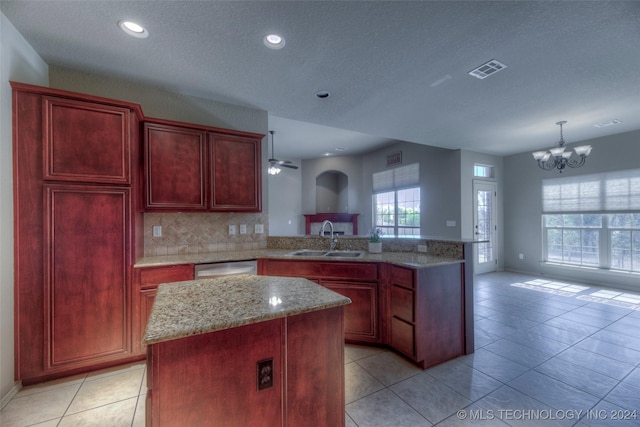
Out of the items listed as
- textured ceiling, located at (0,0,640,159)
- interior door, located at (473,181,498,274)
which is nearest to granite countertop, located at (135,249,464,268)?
textured ceiling, located at (0,0,640,159)

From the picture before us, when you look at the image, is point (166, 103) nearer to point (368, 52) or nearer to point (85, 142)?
point (85, 142)

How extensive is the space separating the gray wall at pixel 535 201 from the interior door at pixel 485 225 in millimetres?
374

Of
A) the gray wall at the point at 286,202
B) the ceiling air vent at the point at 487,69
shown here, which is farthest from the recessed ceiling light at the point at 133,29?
the gray wall at the point at 286,202

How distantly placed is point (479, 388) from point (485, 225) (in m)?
4.75

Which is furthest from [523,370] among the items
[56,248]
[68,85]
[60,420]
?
[68,85]

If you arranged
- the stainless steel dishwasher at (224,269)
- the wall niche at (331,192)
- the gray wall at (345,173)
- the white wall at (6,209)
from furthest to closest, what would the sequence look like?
the wall niche at (331,192) → the gray wall at (345,173) → the stainless steel dishwasher at (224,269) → the white wall at (6,209)

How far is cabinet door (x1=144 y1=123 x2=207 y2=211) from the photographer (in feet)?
8.59

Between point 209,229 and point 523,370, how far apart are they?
333 cm

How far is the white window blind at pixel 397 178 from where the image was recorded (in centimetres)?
628

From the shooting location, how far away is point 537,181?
5648 mm

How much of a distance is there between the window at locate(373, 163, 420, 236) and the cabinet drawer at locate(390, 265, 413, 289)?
402 cm

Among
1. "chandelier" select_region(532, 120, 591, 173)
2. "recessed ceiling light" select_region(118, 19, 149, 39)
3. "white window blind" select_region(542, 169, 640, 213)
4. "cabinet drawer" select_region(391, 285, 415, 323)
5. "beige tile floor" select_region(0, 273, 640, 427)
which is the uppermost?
"recessed ceiling light" select_region(118, 19, 149, 39)

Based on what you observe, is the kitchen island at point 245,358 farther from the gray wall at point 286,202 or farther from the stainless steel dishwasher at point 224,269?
the gray wall at point 286,202

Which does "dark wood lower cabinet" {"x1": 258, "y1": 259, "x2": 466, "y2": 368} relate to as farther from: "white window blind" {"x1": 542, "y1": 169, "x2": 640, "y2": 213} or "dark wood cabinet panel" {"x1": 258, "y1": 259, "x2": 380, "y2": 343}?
"white window blind" {"x1": 542, "y1": 169, "x2": 640, "y2": 213}
